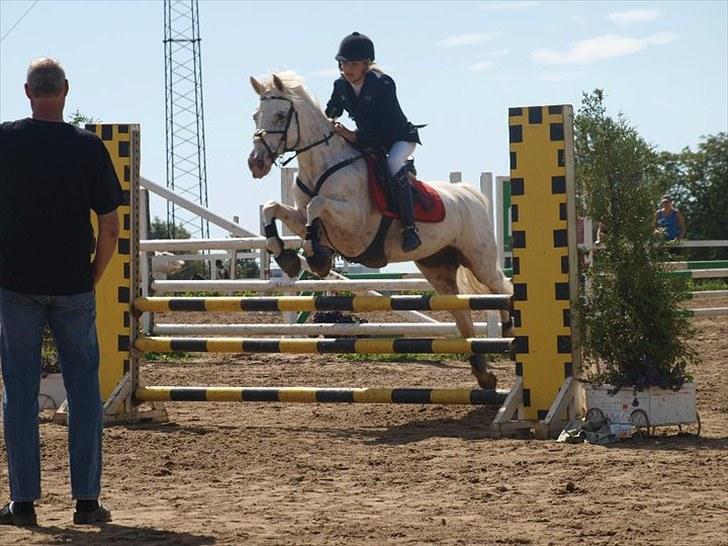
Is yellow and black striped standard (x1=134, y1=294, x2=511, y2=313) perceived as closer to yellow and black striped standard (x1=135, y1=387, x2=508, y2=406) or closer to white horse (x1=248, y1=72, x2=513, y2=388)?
white horse (x1=248, y1=72, x2=513, y2=388)

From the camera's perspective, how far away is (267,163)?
24.8 feet

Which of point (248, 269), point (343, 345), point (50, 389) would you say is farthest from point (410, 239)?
point (248, 269)

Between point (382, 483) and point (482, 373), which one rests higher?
point (482, 373)

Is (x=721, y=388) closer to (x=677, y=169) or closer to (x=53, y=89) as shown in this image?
(x=53, y=89)

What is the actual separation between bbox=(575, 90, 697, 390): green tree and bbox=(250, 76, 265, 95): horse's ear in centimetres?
210

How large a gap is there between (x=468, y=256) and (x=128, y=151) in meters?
2.39

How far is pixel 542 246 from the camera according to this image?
269 inches

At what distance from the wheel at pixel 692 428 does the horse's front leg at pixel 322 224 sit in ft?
7.32

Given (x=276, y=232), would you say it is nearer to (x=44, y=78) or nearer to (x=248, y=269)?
(x=44, y=78)

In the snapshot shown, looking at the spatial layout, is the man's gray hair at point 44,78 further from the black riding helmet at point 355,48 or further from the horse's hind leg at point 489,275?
the horse's hind leg at point 489,275

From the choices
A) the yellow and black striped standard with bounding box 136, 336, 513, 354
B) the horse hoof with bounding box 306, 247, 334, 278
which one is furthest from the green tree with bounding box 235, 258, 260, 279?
the horse hoof with bounding box 306, 247, 334, 278

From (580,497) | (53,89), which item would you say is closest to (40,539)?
(53,89)

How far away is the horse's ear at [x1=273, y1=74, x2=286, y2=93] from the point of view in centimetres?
772

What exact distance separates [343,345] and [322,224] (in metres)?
0.78
